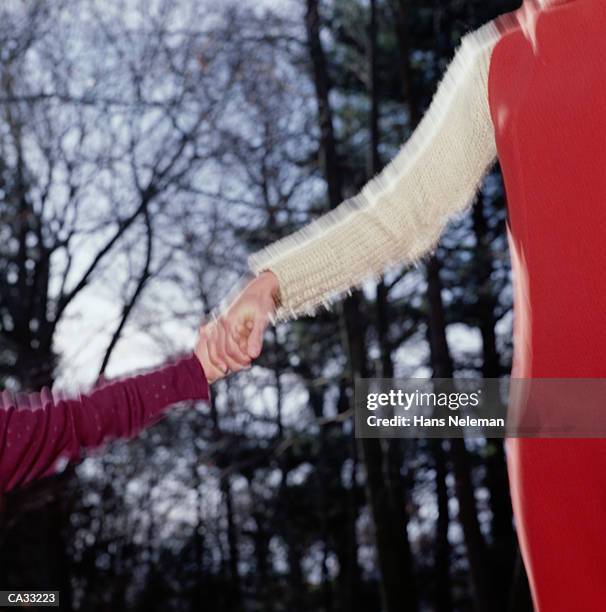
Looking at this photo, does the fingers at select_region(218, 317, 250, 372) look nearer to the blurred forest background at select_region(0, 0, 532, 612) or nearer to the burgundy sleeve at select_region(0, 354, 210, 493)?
the burgundy sleeve at select_region(0, 354, 210, 493)

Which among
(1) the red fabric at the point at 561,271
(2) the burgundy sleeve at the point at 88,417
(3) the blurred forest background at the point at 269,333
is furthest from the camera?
(3) the blurred forest background at the point at 269,333

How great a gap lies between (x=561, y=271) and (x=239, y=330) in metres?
0.52

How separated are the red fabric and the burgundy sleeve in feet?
1.63

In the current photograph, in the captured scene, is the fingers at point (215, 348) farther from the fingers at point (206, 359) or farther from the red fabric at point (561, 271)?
the red fabric at point (561, 271)

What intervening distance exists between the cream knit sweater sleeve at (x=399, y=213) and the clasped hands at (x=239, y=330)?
0.07 ft

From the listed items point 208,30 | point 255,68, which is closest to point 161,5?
point 208,30

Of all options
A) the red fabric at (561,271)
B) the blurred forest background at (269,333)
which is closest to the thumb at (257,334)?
the red fabric at (561,271)

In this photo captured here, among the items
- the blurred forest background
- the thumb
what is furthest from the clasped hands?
the blurred forest background

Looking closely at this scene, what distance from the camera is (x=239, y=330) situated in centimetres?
147

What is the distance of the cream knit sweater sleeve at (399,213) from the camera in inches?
54.6

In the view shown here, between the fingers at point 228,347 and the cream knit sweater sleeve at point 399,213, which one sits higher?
the cream knit sweater sleeve at point 399,213

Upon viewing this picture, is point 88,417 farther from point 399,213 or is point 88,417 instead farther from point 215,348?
point 399,213

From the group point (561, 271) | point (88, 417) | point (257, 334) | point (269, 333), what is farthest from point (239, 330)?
point (269, 333)

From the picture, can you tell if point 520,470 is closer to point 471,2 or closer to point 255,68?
point 255,68
